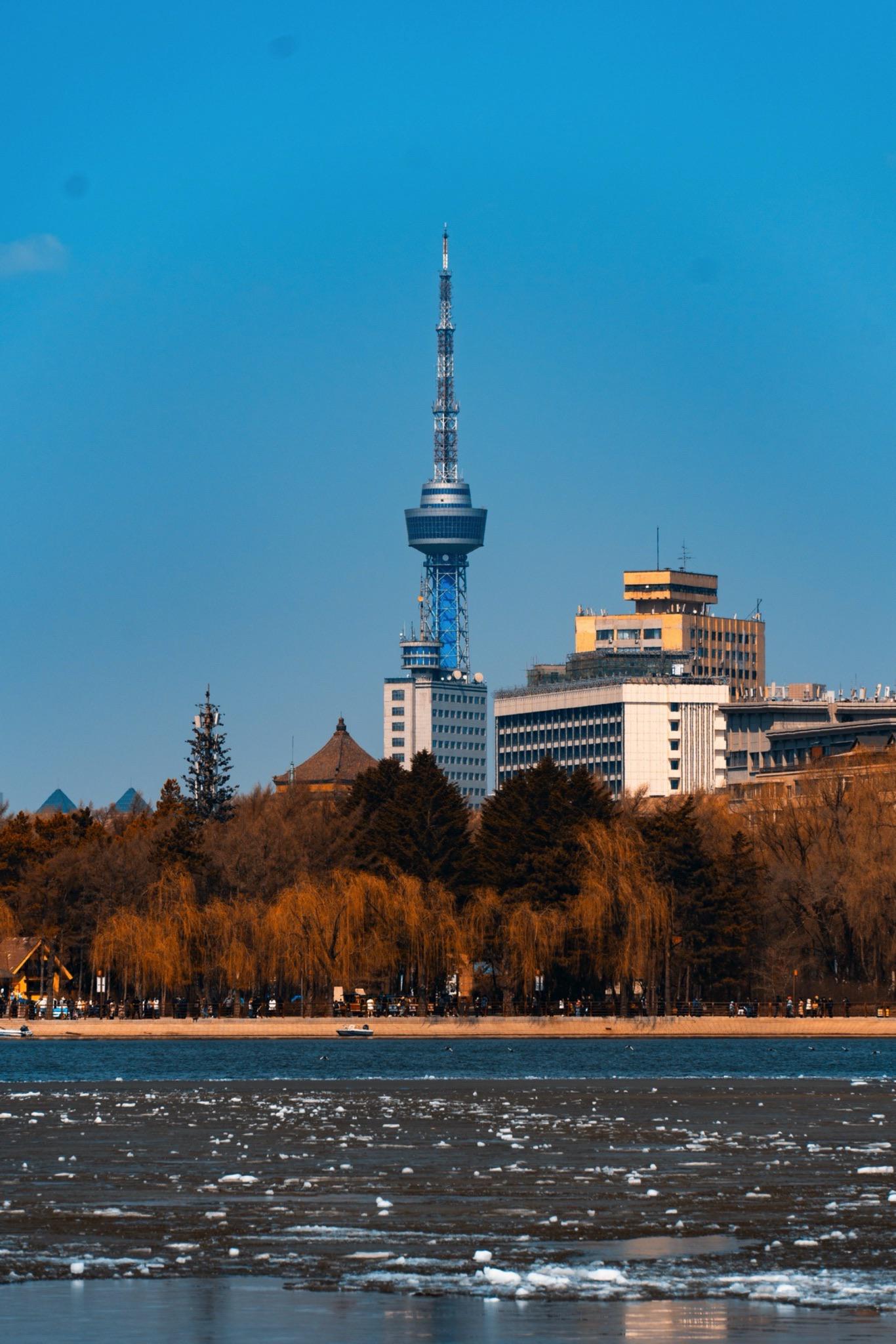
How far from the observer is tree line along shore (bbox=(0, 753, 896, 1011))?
126 meters

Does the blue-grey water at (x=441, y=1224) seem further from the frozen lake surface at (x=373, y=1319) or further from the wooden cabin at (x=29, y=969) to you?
the wooden cabin at (x=29, y=969)

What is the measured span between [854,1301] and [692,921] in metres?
103

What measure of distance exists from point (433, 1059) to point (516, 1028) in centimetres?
2618

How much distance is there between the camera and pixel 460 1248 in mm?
30938

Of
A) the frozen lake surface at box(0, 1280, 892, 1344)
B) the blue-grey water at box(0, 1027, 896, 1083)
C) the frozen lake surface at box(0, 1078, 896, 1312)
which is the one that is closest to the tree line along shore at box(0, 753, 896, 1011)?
the blue-grey water at box(0, 1027, 896, 1083)

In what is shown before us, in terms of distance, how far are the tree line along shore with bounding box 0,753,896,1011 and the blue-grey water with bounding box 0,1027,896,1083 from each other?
232 inches

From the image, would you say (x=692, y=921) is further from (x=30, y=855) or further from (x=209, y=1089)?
(x=209, y=1089)

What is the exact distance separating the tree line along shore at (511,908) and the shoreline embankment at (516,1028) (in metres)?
0.62

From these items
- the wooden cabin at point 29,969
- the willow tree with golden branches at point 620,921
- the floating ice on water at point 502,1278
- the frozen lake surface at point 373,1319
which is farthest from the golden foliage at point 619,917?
the frozen lake surface at point 373,1319

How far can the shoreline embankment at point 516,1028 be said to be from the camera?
123 m

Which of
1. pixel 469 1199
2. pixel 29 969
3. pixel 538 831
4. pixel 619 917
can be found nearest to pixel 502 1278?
pixel 469 1199

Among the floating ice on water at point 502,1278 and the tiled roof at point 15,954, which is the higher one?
the tiled roof at point 15,954

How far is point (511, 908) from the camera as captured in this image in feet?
426

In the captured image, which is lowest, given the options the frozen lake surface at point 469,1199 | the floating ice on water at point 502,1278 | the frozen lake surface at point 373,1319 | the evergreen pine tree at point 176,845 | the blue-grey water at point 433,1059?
the frozen lake surface at point 373,1319
